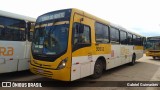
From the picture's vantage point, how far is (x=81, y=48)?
7.07 m

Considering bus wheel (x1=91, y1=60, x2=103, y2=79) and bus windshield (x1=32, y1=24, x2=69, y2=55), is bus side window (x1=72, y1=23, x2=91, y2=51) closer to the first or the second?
bus windshield (x1=32, y1=24, x2=69, y2=55)

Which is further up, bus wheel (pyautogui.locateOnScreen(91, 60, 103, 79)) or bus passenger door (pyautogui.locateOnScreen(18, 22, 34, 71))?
bus passenger door (pyautogui.locateOnScreen(18, 22, 34, 71))

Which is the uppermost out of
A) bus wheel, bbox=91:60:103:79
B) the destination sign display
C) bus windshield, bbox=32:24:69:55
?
the destination sign display

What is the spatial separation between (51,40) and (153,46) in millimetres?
17972

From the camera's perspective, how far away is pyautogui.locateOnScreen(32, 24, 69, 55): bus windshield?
255 inches

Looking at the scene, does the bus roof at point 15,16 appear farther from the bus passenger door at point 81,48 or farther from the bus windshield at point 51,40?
the bus passenger door at point 81,48

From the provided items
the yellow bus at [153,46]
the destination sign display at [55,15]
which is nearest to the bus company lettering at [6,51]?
the destination sign display at [55,15]

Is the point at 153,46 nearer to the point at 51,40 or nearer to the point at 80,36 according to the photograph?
the point at 80,36

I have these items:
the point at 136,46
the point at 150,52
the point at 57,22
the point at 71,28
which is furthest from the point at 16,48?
the point at 150,52

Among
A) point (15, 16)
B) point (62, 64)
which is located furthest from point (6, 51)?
point (62, 64)

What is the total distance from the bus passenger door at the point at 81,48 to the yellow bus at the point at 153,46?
16.1 m

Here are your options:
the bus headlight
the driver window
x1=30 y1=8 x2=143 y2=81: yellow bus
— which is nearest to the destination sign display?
x1=30 y1=8 x2=143 y2=81: yellow bus

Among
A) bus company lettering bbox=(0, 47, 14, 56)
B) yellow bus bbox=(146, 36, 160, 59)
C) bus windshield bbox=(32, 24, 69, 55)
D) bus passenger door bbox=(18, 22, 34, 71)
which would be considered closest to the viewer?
bus windshield bbox=(32, 24, 69, 55)

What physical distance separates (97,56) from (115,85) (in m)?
1.56
